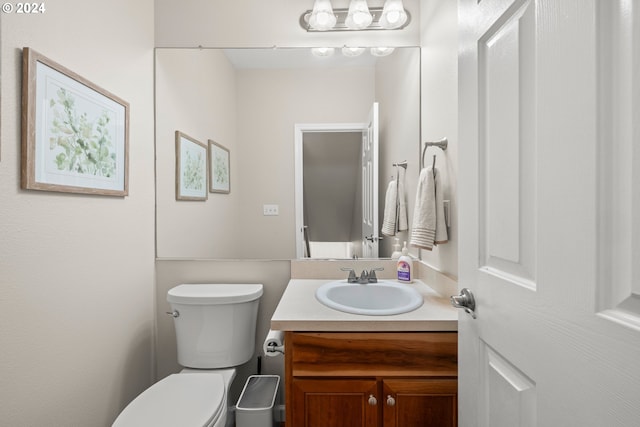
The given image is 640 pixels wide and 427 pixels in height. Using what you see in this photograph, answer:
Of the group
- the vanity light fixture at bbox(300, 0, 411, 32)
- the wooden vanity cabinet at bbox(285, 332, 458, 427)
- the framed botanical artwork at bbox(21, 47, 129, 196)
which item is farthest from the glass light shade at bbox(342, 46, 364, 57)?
the wooden vanity cabinet at bbox(285, 332, 458, 427)

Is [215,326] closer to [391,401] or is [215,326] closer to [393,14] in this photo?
[391,401]

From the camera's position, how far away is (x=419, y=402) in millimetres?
1132

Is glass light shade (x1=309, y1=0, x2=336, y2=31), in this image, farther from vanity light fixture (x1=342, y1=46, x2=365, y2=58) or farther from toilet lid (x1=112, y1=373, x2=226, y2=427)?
toilet lid (x1=112, y1=373, x2=226, y2=427)

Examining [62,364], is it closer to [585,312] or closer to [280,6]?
[585,312]

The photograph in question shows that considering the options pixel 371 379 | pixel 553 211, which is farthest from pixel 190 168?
pixel 553 211

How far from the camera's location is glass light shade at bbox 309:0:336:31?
1.74 meters

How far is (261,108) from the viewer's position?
183 centimetres

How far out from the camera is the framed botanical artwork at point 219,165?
1.86 meters

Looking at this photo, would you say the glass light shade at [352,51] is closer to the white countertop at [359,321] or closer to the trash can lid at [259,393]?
the white countertop at [359,321]

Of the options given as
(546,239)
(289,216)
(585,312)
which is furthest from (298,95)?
(585,312)

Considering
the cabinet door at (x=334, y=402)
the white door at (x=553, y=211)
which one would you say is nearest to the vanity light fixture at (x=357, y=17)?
the white door at (x=553, y=211)

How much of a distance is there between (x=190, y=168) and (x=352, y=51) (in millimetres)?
1104

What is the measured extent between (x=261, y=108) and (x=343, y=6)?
2.36ft

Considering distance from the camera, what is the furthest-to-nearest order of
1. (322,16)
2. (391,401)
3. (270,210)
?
(270,210)
(322,16)
(391,401)
